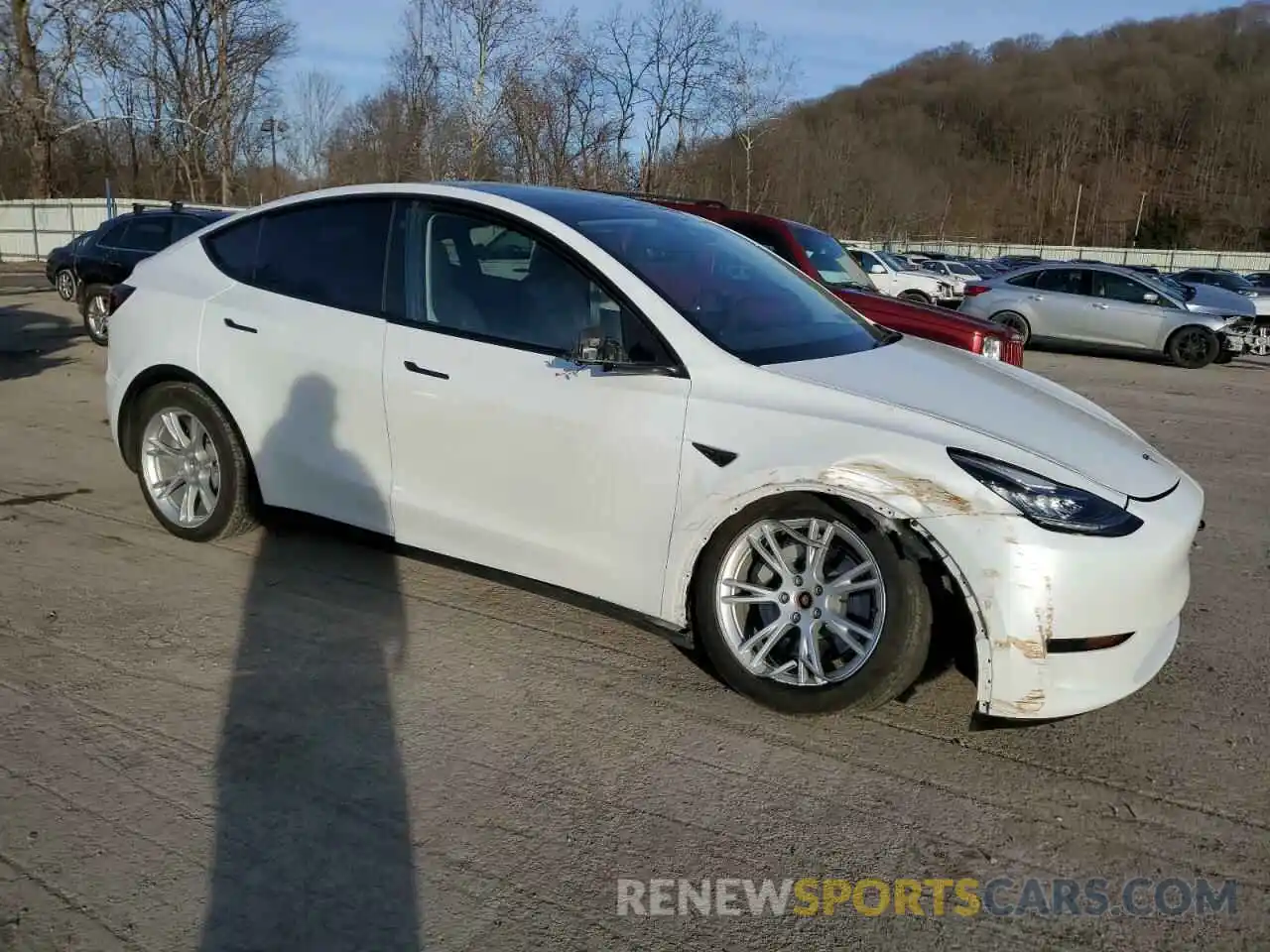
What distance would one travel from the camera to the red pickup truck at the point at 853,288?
27.1 feet

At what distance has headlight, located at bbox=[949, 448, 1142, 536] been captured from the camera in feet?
9.58

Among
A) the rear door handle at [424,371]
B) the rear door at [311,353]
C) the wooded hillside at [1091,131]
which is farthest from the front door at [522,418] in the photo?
the wooded hillside at [1091,131]

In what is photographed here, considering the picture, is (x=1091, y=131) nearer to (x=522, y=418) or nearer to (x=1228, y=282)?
(x=1228, y=282)

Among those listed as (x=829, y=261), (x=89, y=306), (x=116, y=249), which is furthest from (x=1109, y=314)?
(x=89, y=306)

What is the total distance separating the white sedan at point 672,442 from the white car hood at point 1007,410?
2cm

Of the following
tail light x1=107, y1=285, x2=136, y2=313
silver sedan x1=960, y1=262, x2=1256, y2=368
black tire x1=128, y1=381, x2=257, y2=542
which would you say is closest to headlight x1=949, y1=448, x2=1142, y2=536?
black tire x1=128, y1=381, x2=257, y2=542

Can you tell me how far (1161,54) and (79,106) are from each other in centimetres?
13585

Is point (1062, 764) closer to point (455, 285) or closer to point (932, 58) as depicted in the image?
point (455, 285)

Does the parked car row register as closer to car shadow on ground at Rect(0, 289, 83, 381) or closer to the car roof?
car shadow on ground at Rect(0, 289, 83, 381)

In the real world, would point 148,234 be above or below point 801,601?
above

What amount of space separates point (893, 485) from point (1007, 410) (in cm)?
66

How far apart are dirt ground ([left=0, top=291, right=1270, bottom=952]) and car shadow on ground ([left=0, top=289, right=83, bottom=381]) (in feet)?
23.1

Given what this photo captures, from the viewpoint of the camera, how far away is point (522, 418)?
3652mm

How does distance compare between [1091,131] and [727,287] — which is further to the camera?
[1091,131]
